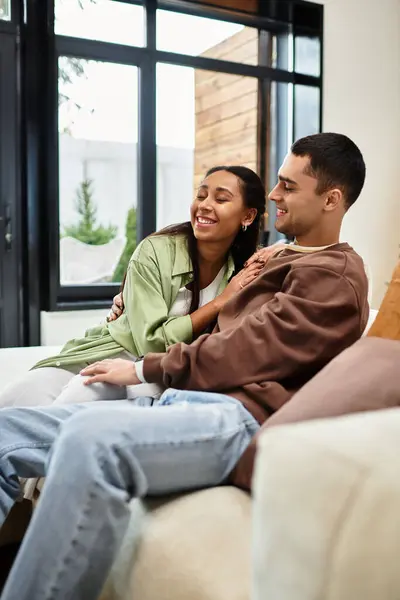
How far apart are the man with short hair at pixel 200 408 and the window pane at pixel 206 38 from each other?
2.52 meters

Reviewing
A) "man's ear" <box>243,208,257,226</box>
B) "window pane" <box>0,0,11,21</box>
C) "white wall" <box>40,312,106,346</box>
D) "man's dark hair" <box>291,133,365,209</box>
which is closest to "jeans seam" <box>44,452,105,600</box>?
"man's dark hair" <box>291,133,365,209</box>

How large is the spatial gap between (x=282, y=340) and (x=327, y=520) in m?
0.63

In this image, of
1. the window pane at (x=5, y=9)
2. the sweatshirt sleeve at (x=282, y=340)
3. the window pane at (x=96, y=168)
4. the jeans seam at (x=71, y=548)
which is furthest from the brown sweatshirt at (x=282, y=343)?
the window pane at (x=5, y=9)

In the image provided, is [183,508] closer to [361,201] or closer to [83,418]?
[83,418]

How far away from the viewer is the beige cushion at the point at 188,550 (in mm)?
861

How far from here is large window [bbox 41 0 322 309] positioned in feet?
11.3

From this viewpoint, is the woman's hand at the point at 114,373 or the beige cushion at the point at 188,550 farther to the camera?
the woman's hand at the point at 114,373

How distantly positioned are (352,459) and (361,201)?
3682 millimetres

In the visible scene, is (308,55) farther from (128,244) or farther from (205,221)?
(205,221)

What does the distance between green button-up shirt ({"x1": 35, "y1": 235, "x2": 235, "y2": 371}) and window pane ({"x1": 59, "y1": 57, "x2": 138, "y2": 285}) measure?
183cm

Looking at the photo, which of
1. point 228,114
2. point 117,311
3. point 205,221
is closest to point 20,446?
point 117,311

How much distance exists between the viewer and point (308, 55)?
4.00m

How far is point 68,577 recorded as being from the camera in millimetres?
909

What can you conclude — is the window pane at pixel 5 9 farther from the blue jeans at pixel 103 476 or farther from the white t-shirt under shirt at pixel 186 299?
the blue jeans at pixel 103 476
